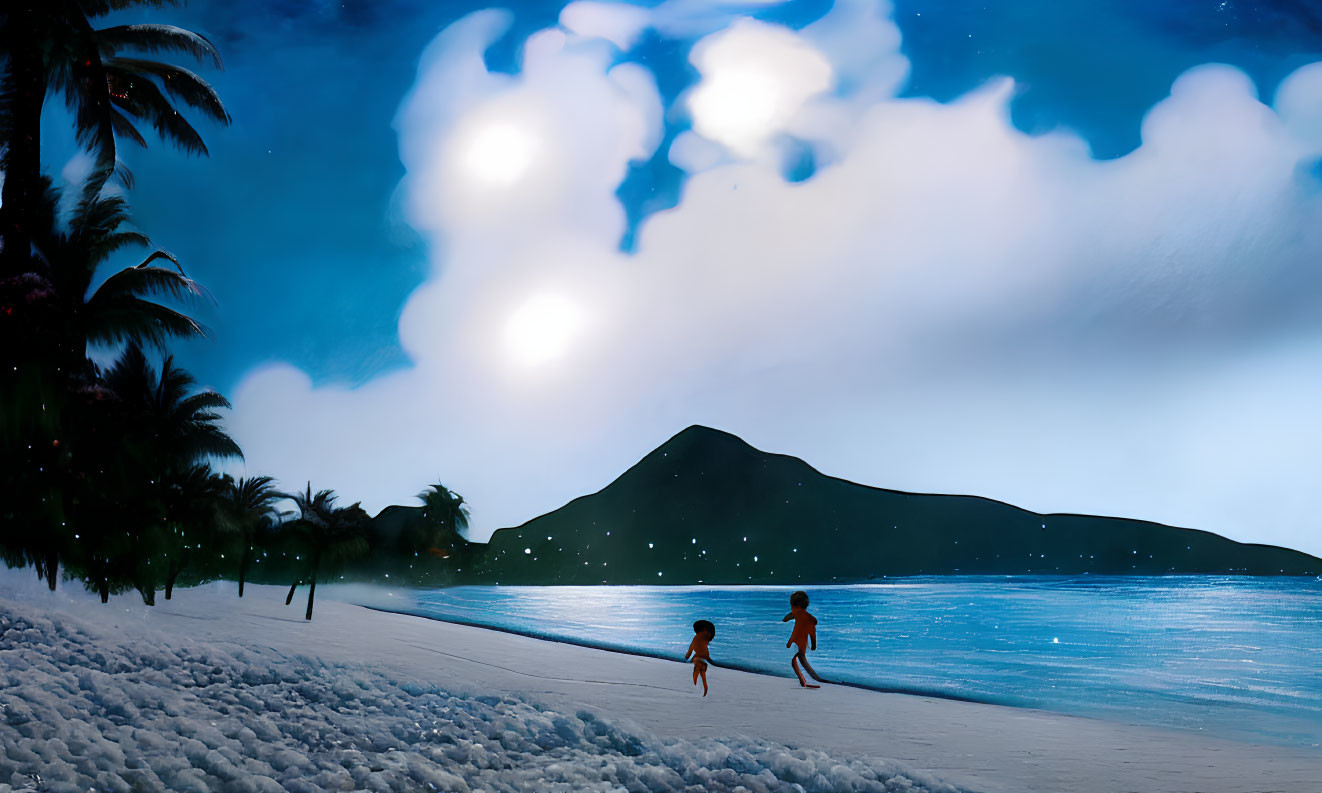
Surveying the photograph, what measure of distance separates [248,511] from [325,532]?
786cm

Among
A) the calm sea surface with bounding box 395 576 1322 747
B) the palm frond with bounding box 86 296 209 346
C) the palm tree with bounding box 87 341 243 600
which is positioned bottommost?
the calm sea surface with bounding box 395 576 1322 747

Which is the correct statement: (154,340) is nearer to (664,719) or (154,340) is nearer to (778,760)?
(664,719)

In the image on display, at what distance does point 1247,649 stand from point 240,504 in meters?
31.4

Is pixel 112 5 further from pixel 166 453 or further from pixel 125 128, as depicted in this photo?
pixel 166 453

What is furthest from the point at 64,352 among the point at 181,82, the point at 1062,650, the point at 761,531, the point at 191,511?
the point at 761,531

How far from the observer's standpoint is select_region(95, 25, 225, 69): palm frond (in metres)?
9.52

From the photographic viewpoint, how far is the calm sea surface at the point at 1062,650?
13969mm

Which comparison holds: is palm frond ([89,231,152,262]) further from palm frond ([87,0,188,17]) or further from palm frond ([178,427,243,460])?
palm frond ([178,427,243,460])

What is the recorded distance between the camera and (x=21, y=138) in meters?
8.29

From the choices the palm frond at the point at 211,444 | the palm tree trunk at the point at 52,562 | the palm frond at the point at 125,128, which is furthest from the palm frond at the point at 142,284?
Answer: the palm frond at the point at 211,444

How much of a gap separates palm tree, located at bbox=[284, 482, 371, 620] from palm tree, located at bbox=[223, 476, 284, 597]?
4508 millimetres

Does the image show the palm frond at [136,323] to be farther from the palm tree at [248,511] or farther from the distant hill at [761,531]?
the distant hill at [761,531]

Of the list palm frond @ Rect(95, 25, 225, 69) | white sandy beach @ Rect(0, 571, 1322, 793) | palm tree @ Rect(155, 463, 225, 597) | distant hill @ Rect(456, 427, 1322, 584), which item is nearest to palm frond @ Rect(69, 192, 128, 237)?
palm frond @ Rect(95, 25, 225, 69)

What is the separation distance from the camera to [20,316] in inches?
304
